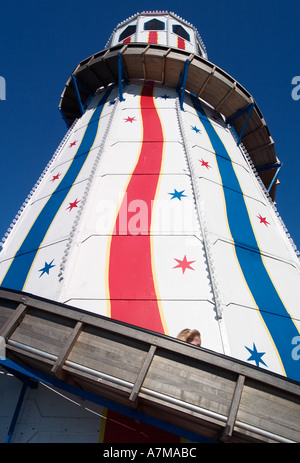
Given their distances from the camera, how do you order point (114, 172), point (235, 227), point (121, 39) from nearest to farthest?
point (235, 227), point (114, 172), point (121, 39)

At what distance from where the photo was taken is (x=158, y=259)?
6.54 metres

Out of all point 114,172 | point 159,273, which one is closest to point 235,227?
point 159,273

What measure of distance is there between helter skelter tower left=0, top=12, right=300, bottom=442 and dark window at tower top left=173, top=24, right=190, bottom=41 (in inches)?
205

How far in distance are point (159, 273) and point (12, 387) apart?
301cm

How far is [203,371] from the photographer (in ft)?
10.8

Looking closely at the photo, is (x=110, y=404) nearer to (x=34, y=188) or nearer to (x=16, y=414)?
(x=16, y=414)

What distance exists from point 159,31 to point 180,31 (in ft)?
4.19

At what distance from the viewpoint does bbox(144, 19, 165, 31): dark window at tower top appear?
1575 cm

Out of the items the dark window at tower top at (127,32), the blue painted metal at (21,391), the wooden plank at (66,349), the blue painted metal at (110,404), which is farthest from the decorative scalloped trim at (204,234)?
the dark window at tower top at (127,32)

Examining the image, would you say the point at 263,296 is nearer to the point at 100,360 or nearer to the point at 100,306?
the point at 100,306

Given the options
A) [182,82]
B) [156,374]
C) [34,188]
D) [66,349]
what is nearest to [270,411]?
[156,374]

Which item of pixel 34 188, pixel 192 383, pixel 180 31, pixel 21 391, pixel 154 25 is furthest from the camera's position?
pixel 180 31

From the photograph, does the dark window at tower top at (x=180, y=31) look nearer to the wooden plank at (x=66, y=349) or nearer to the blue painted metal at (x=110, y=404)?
the wooden plank at (x=66, y=349)

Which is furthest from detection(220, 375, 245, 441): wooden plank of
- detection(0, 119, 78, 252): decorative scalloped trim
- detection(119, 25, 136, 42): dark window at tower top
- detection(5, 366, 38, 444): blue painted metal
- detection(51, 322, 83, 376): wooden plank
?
detection(119, 25, 136, 42): dark window at tower top
